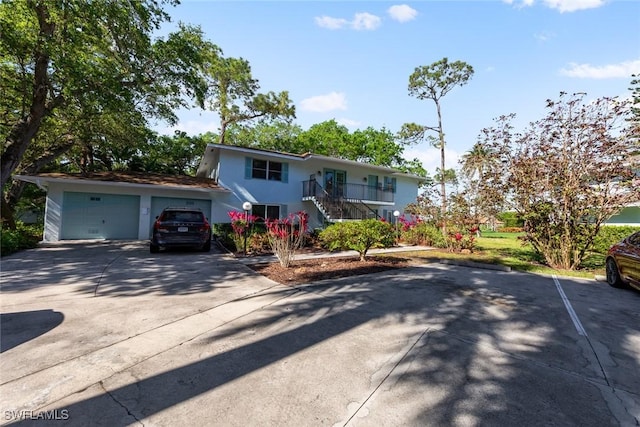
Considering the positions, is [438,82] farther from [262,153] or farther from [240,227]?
[240,227]

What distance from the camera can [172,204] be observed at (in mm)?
14414

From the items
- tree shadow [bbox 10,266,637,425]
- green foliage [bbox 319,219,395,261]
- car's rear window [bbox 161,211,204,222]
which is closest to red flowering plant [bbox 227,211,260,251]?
car's rear window [bbox 161,211,204,222]

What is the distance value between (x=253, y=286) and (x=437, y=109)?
24885 millimetres

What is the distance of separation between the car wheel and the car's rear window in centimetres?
1194

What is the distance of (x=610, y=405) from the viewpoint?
225 centimetres

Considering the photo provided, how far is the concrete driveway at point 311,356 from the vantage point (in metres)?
2.07

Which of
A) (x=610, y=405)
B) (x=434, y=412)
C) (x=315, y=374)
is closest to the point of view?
(x=434, y=412)

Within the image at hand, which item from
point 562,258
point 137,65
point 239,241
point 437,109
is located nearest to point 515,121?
point 562,258

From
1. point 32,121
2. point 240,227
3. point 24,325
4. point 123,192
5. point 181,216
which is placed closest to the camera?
point 24,325

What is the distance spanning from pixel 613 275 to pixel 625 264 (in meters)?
0.68

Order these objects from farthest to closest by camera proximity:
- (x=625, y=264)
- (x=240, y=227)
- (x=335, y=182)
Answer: (x=335, y=182)
(x=240, y=227)
(x=625, y=264)

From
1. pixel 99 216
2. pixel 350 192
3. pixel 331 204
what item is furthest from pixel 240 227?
pixel 350 192

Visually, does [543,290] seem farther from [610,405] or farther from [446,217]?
[446,217]

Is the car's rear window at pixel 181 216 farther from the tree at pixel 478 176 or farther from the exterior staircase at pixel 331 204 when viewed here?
the tree at pixel 478 176
